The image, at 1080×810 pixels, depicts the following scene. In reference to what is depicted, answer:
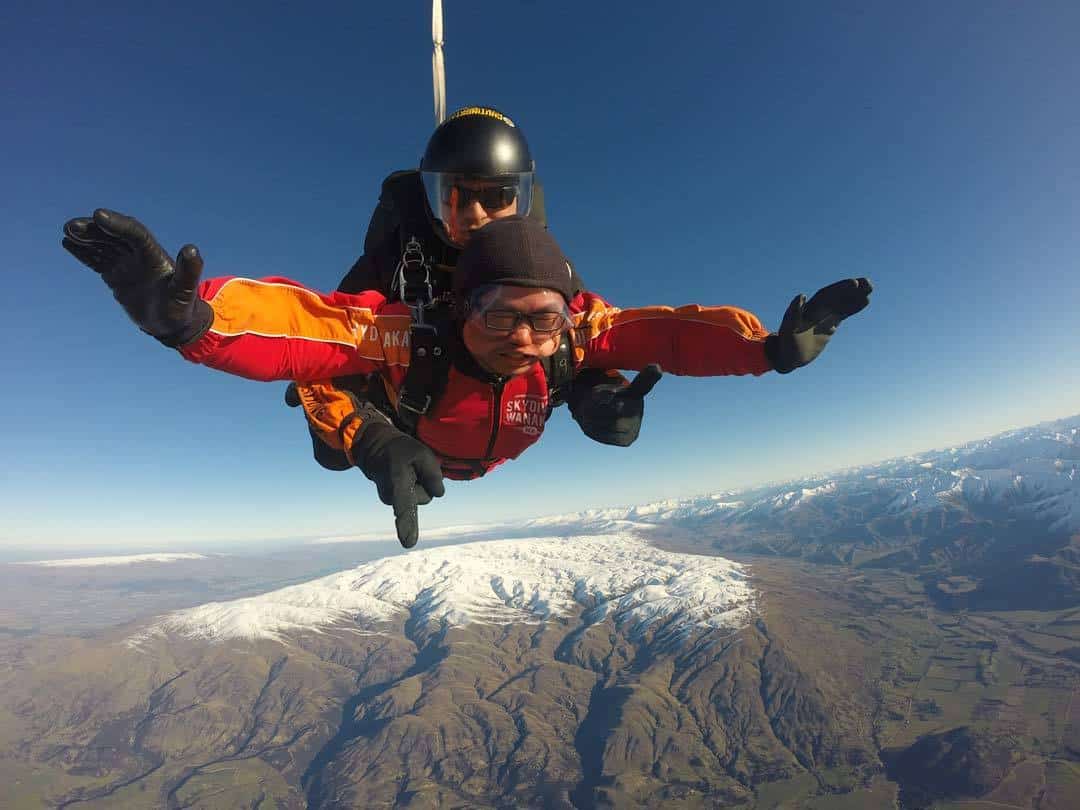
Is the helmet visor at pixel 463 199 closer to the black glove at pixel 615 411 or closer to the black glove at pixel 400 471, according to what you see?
the black glove at pixel 615 411

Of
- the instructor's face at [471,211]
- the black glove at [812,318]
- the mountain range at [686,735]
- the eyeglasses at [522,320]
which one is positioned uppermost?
the instructor's face at [471,211]

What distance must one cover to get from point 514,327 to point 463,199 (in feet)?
4.02

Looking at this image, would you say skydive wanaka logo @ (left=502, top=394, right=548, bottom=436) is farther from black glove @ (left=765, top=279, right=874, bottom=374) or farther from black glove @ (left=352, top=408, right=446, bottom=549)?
black glove @ (left=765, top=279, right=874, bottom=374)

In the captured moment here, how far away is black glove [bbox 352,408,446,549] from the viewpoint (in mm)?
2779

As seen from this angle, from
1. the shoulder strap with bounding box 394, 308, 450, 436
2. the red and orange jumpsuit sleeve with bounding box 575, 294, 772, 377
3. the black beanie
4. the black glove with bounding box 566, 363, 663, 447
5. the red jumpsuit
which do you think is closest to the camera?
the red jumpsuit

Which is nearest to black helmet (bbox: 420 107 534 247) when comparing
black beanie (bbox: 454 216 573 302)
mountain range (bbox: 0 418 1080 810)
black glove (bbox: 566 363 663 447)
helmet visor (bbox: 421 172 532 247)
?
helmet visor (bbox: 421 172 532 247)

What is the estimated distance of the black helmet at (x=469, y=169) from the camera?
3.76 metres

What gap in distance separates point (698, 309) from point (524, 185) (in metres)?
1.65

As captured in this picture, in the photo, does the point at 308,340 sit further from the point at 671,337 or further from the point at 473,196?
the point at 671,337

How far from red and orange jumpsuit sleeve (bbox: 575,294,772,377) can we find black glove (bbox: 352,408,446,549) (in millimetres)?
1464

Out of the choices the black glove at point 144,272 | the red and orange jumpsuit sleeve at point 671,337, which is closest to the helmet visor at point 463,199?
the red and orange jumpsuit sleeve at point 671,337

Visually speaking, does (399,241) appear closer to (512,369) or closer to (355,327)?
(355,327)

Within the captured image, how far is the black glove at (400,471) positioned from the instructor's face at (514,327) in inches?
30.4

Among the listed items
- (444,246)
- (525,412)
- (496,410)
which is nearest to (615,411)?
(525,412)
